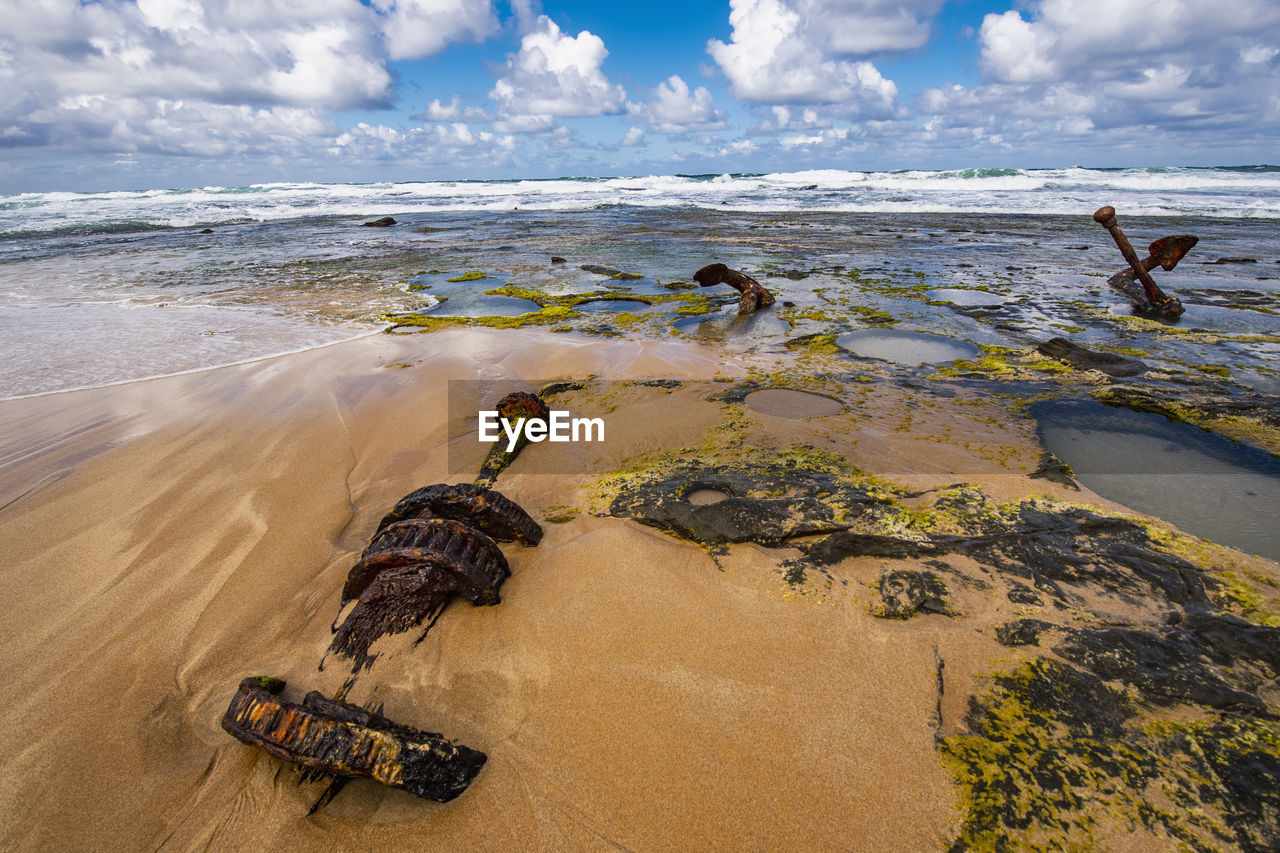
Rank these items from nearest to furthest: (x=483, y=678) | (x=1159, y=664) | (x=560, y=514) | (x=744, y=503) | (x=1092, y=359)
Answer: (x=1159, y=664)
(x=483, y=678)
(x=744, y=503)
(x=560, y=514)
(x=1092, y=359)

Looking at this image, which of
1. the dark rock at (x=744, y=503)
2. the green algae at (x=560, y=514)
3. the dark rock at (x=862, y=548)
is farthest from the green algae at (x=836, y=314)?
the green algae at (x=560, y=514)

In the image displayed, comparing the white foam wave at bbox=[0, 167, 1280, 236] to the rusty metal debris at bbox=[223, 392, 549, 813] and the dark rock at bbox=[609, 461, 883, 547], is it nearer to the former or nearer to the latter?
the dark rock at bbox=[609, 461, 883, 547]

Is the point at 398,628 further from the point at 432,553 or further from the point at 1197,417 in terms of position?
the point at 1197,417

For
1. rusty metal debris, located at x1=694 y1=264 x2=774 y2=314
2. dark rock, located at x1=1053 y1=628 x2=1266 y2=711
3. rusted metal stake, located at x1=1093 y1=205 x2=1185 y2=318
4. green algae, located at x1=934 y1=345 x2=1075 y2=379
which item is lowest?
dark rock, located at x1=1053 y1=628 x2=1266 y2=711

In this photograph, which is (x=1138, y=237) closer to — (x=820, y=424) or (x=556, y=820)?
(x=820, y=424)

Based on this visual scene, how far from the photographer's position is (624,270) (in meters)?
13.0

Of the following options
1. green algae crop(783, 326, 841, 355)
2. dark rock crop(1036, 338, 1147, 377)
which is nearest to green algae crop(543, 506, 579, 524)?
green algae crop(783, 326, 841, 355)

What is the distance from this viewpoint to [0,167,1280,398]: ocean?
7.32 meters

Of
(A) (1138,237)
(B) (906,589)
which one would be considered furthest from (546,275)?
(A) (1138,237)

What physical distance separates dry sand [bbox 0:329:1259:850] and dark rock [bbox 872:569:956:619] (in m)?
0.08

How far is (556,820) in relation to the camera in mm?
1807

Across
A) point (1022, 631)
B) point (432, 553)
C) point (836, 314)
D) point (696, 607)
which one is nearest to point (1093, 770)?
point (1022, 631)

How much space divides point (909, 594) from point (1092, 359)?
16.8 feet

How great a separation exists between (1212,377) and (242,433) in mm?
9426
